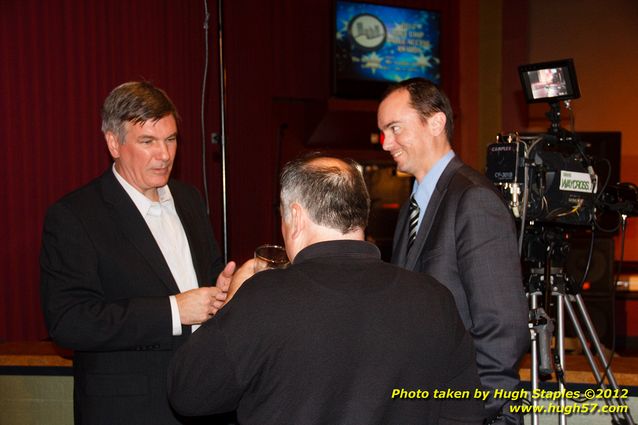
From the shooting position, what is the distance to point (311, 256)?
4.23ft

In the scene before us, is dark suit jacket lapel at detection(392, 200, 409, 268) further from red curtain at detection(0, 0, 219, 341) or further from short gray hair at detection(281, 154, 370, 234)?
red curtain at detection(0, 0, 219, 341)

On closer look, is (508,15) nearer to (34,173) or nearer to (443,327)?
(34,173)

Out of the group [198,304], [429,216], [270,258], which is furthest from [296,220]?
[429,216]

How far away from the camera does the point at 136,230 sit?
1953mm

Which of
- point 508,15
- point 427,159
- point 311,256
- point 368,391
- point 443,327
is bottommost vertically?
point 368,391

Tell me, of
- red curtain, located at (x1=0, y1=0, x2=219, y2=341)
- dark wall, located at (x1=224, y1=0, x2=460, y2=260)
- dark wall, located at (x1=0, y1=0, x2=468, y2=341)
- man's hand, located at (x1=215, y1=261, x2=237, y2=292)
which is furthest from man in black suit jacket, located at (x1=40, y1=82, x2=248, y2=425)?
dark wall, located at (x1=224, y1=0, x2=460, y2=260)

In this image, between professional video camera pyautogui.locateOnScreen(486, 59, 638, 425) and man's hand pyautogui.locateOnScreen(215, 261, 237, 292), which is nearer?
man's hand pyautogui.locateOnScreen(215, 261, 237, 292)

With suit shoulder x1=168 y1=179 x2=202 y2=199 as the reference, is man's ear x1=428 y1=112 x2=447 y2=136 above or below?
above

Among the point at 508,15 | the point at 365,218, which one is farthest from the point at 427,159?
the point at 508,15

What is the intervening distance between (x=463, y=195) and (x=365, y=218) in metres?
0.61

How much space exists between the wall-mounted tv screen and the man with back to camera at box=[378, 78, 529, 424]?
3.66 m

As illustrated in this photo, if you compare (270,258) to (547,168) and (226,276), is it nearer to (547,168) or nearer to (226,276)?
(226,276)

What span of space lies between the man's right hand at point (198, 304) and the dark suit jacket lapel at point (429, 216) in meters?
0.59

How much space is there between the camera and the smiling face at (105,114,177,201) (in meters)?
1.98
